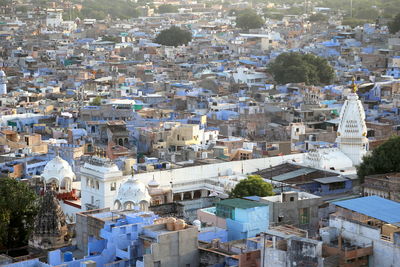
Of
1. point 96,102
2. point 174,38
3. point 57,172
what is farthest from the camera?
point 174,38

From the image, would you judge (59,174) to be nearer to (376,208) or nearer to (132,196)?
(132,196)

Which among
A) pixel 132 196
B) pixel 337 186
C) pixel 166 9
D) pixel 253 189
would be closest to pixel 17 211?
pixel 132 196

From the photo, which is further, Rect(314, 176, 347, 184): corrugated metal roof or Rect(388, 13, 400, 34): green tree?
Rect(388, 13, 400, 34): green tree

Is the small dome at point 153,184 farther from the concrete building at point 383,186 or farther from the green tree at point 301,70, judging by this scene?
the green tree at point 301,70

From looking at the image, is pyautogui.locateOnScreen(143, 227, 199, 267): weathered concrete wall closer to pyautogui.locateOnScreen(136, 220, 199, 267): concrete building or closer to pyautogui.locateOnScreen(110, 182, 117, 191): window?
pyautogui.locateOnScreen(136, 220, 199, 267): concrete building

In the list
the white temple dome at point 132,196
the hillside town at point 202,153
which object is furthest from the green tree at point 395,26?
the white temple dome at point 132,196

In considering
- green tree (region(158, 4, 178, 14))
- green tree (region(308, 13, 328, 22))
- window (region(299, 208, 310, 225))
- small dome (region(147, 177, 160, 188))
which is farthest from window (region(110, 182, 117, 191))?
green tree (region(158, 4, 178, 14))
